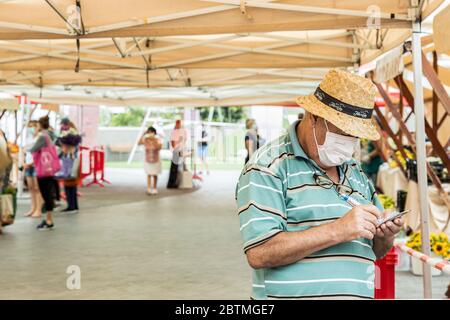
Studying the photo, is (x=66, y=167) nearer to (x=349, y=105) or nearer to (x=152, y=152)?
(x=152, y=152)

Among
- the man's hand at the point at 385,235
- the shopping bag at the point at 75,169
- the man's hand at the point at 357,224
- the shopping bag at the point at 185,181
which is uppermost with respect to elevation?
the man's hand at the point at 357,224

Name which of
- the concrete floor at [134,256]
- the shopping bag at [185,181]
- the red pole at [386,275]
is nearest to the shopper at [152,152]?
the concrete floor at [134,256]

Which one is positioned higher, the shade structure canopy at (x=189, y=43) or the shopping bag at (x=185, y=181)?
the shade structure canopy at (x=189, y=43)

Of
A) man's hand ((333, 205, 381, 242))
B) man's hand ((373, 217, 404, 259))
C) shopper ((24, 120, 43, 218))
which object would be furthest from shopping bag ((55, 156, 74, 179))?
man's hand ((333, 205, 381, 242))

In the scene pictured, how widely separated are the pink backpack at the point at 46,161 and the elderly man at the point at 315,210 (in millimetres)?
6712

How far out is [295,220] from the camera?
1.71 m

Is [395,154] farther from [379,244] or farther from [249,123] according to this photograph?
[379,244]

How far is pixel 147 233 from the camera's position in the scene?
26.2ft

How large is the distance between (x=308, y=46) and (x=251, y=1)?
2.79 meters

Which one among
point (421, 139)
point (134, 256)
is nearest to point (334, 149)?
point (421, 139)

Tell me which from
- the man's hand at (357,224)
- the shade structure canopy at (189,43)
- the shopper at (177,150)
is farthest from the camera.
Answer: the shopper at (177,150)

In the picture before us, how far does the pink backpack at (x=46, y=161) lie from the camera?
319 inches

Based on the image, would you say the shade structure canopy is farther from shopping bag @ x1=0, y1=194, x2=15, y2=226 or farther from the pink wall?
the pink wall

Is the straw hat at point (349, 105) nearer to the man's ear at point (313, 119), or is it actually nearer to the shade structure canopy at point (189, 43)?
the man's ear at point (313, 119)
